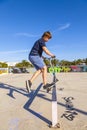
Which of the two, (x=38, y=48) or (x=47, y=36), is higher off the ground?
(x=47, y=36)

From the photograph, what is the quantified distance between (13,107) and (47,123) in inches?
80.3

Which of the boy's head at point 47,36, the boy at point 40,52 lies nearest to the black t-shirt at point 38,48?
the boy at point 40,52

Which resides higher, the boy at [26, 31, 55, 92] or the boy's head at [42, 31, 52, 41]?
the boy's head at [42, 31, 52, 41]

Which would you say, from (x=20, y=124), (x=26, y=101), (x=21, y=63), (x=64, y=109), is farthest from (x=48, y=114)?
(x=21, y=63)

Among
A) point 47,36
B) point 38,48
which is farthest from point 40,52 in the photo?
point 47,36

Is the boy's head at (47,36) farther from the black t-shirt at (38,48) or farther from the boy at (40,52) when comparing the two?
the black t-shirt at (38,48)

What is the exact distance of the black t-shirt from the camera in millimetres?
7084

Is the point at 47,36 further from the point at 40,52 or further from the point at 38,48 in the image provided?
the point at 40,52

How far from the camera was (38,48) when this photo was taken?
7.21 meters

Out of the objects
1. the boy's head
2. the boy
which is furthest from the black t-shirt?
the boy's head

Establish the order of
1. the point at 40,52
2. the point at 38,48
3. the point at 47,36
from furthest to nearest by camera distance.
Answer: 1. the point at 40,52
2. the point at 38,48
3. the point at 47,36

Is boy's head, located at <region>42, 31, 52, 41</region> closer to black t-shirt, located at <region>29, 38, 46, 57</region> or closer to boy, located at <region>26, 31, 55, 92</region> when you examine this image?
boy, located at <region>26, 31, 55, 92</region>

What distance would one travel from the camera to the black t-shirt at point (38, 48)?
7084 millimetres

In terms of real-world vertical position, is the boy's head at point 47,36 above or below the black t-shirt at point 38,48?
above
